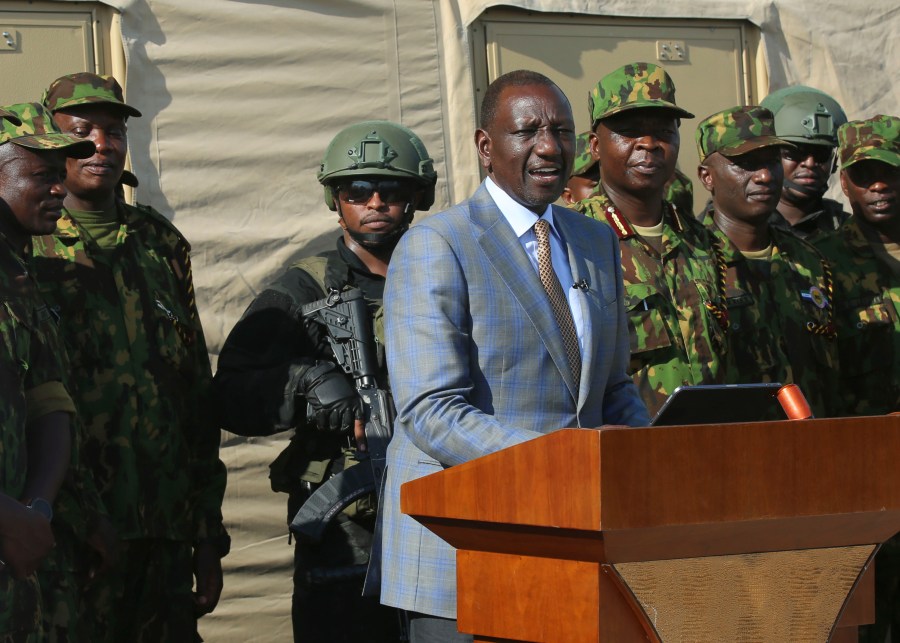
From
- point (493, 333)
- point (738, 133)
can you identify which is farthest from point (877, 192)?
point (493, 333)

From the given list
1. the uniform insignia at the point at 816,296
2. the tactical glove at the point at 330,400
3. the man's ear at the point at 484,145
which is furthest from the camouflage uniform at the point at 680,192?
the man's ear at the point at 484,145

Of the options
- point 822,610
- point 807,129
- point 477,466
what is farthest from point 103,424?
point 807,129

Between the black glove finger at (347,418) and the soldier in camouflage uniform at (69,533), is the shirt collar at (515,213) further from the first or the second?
the soldier in camouflage uniform at (69,533)

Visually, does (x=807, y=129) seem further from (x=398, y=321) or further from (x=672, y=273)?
(x=398, y=321)

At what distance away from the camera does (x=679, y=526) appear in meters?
2.22

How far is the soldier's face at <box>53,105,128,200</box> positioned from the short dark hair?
1687 millimetres

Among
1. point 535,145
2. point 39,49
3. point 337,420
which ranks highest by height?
point 39,49

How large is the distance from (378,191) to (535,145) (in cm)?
176

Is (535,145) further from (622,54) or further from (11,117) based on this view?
(622,54)

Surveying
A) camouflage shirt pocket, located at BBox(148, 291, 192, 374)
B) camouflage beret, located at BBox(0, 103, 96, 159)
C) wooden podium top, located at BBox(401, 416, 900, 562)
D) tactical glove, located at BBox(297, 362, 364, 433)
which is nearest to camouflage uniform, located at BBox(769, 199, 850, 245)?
tactical glove, located at BBox(297, 362, 364, 433)

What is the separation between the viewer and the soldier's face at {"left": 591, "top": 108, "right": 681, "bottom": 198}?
462 cm

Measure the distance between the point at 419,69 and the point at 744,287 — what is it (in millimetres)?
1867

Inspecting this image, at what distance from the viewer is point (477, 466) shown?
7.89 ft

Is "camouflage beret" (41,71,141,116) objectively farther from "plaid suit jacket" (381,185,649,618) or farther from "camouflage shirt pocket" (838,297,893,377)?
"camouflage shirt pocket" (838,297,893,377)
